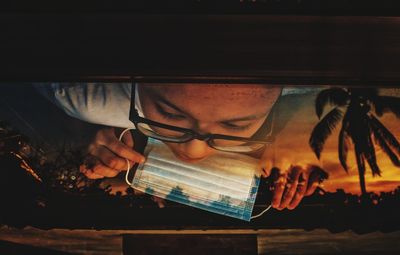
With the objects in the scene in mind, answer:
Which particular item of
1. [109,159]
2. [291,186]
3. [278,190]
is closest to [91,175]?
[109,159]

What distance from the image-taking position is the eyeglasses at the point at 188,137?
13.1ft

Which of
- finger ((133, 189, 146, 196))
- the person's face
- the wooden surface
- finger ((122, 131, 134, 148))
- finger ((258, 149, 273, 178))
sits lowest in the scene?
the wooden surface

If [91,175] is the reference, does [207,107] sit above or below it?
above

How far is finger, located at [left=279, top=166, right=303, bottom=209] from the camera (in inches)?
156

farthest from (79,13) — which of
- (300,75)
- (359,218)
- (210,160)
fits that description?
(359,218)

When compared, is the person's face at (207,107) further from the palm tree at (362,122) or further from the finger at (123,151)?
the palm tree at (362,122)

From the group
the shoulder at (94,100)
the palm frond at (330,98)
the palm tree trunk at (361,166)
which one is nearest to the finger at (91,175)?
the shoulder at (94,100)

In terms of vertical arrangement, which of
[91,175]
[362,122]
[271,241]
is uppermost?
[362,122]

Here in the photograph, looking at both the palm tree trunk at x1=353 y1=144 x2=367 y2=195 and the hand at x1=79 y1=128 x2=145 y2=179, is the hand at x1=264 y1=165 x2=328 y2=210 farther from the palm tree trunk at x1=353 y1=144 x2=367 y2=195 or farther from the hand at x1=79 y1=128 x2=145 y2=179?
the hand at x1=79 y1=128 x2=145 y2=179

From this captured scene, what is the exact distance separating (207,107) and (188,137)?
0.90ft

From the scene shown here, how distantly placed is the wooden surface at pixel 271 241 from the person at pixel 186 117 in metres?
0.26

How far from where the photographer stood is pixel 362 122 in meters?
4.10

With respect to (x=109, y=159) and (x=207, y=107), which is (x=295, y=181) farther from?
(x=109, y=159)

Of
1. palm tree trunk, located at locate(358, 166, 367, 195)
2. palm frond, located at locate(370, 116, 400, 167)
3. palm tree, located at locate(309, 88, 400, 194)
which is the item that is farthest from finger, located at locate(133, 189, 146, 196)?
palm frond, located at locate(370, 116, 400, 167)
